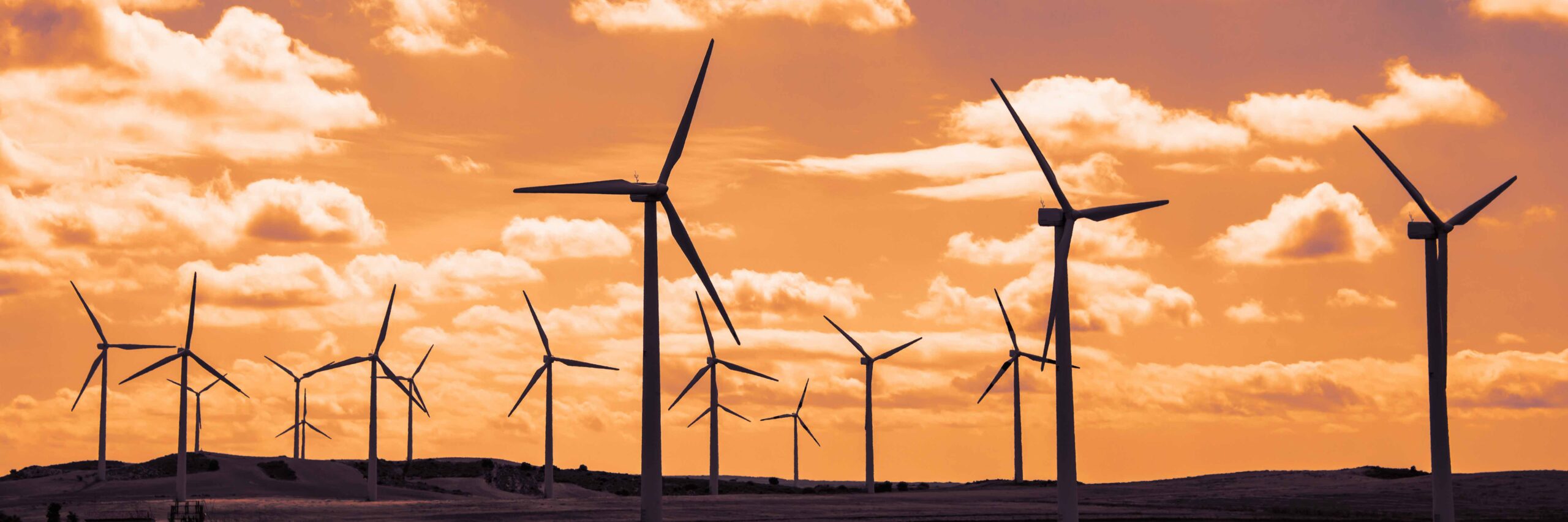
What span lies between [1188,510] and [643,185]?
189 ft

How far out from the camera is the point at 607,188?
7225cm

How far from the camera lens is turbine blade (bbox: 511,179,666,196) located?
71125 millimetres

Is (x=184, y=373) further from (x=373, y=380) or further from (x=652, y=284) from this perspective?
(x=652, y=284)

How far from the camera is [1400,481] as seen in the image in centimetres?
14900

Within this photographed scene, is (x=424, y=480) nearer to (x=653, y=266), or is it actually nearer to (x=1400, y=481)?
(x=1400, y=481)

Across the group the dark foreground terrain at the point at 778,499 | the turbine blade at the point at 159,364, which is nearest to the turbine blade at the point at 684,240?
the dark foreground terrain at the point at 778,499

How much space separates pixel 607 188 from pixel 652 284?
8.12m

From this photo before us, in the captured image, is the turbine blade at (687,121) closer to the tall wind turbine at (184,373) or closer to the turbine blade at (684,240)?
the turbine blade at (684,240)

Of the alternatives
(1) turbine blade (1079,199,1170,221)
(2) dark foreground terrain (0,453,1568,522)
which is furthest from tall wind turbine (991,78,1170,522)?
(2) dark foreground terrain (0,453,1568,522)

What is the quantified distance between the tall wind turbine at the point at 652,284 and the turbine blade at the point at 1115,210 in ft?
66.7

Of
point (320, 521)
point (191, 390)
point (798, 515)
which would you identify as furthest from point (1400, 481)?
point (191, 390)

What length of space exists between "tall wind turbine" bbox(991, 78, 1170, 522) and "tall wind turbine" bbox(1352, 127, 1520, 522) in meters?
14.9

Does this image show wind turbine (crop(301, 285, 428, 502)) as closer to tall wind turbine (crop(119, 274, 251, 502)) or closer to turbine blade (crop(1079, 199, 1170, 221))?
tall wind turbine (crop(119, 274, 251, 502))

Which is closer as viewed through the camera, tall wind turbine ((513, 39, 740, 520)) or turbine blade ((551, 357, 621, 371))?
tall wind turbine ((513, 39, 740, 520))
